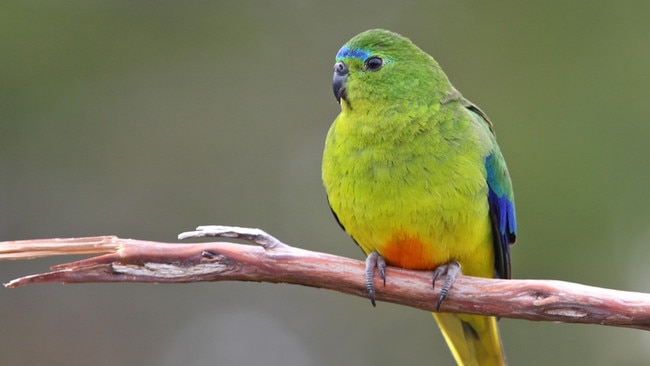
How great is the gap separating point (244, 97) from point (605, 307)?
20.9 feet

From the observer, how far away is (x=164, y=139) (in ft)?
29.3

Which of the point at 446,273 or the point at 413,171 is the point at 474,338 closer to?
the point at 446,273

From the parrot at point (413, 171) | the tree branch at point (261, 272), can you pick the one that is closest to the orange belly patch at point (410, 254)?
the parrot at point (413, 171)

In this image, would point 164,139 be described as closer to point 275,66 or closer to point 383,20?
point 275,66

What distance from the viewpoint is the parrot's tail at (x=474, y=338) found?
4926 mm

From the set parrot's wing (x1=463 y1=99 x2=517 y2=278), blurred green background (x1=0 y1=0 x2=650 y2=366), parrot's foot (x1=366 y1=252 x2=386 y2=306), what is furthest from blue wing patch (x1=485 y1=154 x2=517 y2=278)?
blurred green background (x1=0 y1=0 x2=650 y2=366)

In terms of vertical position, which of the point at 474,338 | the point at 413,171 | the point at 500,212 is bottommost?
the point at 474,338

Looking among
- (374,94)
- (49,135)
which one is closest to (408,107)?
(374,94)

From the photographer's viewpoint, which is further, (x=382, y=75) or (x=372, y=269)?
(x=382, y=75)

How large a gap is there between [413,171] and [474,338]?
1353 mm

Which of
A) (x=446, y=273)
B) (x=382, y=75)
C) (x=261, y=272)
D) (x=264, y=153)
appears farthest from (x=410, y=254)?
(x=264, y=153)

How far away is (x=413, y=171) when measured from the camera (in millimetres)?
4266

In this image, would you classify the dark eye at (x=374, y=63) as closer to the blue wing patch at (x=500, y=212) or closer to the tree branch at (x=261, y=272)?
the blue wing patch at (x=500, y=212)

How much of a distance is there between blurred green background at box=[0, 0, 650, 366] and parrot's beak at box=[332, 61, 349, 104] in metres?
4.09
